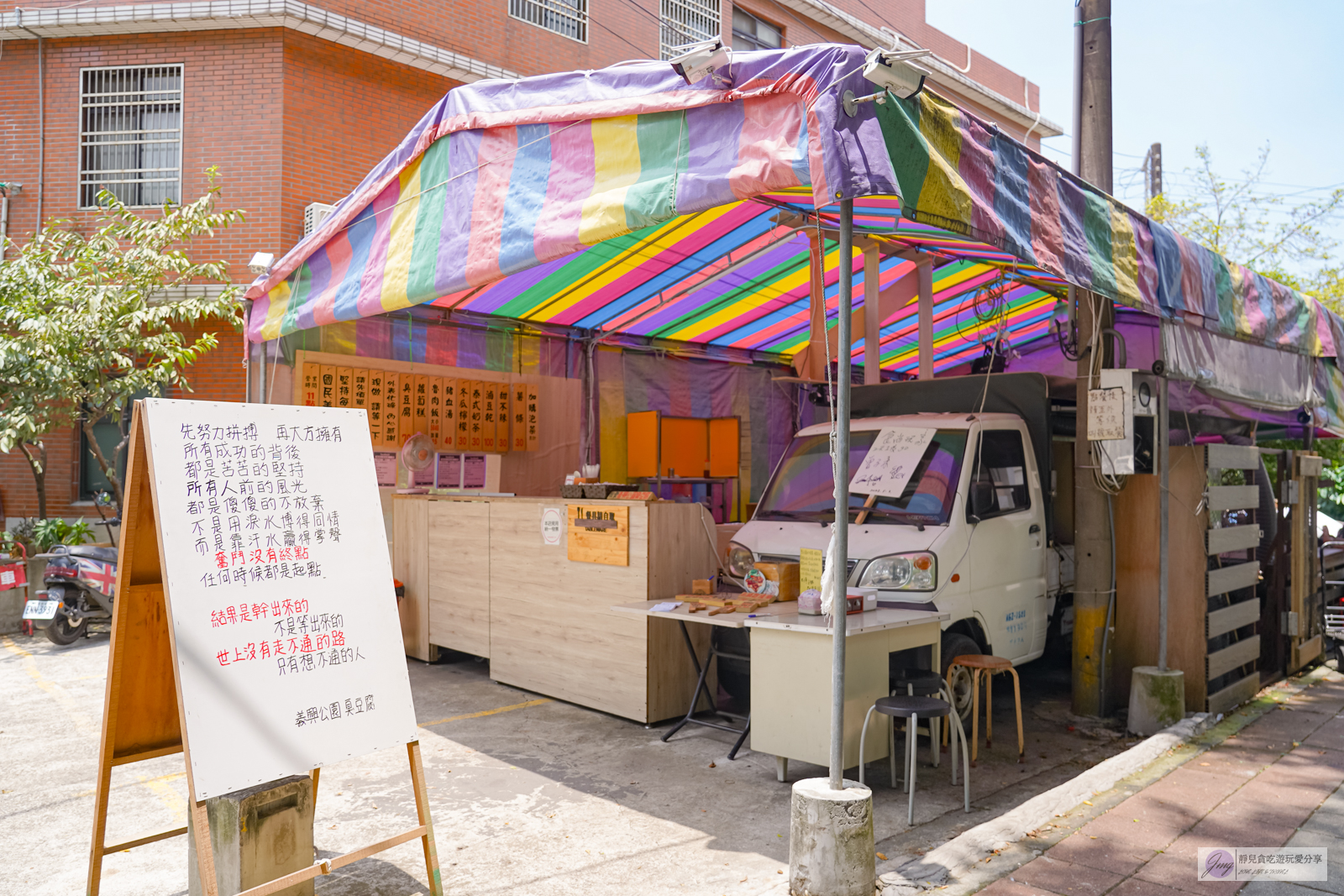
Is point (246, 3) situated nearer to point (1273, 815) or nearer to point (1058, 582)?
point (1058, 582)

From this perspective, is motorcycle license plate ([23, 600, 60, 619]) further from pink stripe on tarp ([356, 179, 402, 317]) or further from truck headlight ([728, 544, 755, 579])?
truck headlight ([728, 544, 755, 579])

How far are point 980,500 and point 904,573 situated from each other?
38.5 inches

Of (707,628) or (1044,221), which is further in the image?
(707,628)

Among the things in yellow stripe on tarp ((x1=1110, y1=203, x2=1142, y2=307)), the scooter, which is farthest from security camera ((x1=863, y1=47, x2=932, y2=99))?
the scooter

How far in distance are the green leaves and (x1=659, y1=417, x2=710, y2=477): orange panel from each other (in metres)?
4.93

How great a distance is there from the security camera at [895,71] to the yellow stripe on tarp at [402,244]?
3469 mm

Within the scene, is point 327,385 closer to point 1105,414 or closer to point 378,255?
point 378,255

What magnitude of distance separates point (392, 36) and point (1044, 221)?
11.3 metres

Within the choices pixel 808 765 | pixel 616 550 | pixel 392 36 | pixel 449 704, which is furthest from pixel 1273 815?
pixel 392 36

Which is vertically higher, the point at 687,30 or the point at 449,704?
the point at 687,30

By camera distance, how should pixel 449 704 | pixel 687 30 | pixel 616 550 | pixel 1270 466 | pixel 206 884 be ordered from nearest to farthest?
pixel 206 884 → pixel 616 550 → pixel 449 704 → pixel 1270 466 → pixel 687 30

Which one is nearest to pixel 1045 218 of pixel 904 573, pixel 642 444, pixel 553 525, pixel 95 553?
pixel 904 573

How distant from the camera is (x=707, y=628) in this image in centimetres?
636

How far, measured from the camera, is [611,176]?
4820mm
